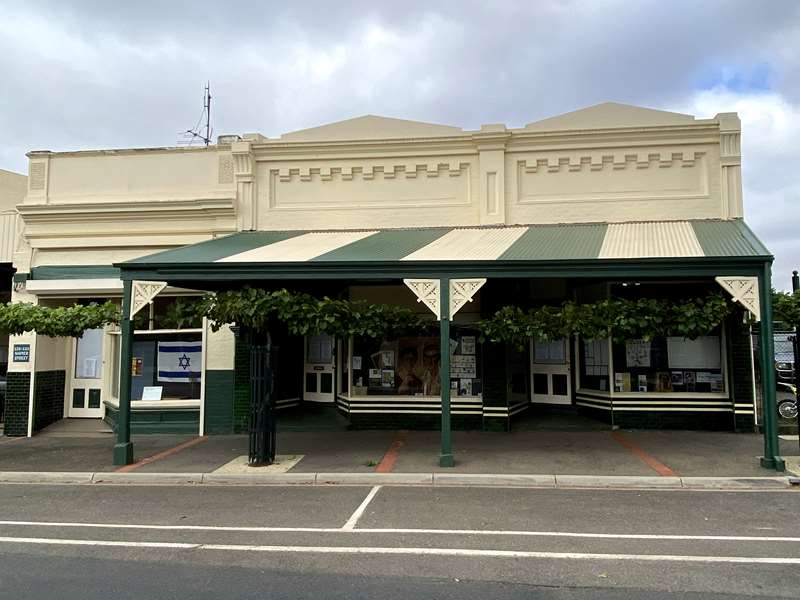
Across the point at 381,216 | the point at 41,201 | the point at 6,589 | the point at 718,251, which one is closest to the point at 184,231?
the point at 41,201

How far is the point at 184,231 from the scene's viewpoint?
12.8 metres

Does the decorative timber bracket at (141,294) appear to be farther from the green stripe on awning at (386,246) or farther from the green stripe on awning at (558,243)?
the green stripe on awning at (558,243)

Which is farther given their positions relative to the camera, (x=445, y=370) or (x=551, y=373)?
(x=551, y=373)

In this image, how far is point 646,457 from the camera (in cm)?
942

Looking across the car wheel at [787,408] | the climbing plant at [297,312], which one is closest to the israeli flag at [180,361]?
the climbing plant at [297,312]

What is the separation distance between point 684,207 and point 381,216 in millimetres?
5916

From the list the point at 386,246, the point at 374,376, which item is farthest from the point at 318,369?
the point at 386,246

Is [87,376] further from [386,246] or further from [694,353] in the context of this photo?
[694,353]

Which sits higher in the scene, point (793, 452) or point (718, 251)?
point (718, 251)

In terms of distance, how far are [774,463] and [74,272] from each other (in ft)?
43.3

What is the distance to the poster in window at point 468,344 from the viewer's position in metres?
12.4

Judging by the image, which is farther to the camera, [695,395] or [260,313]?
[695,395]

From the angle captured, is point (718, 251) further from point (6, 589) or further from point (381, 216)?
point (6, 589)

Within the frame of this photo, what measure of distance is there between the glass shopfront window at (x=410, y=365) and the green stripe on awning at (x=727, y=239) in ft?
15.2
